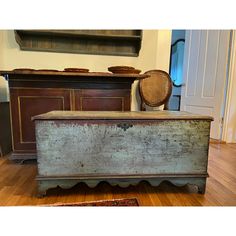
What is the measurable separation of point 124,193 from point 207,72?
7.78ft

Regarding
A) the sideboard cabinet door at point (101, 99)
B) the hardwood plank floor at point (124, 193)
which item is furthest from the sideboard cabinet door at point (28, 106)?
the hardwood plank floor at point (124, 193)

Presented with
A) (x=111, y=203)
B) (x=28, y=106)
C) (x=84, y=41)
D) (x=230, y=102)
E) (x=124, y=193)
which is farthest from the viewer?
(x=230, y=102)

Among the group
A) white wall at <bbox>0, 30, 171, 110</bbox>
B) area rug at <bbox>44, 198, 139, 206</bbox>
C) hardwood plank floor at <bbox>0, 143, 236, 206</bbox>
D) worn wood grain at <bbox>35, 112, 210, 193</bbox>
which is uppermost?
white wall at <bbox>0, 30, 171, 110</bbox>

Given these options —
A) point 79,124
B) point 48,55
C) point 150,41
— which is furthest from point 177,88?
point 79,124

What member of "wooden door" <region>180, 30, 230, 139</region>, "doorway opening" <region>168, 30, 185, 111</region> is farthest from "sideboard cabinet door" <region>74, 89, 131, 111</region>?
"doorway opening" <region>168, 30, 185, 111</region>

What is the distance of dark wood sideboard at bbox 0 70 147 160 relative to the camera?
1.71 m

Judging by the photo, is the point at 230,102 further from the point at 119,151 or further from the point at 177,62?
the point at 119,151

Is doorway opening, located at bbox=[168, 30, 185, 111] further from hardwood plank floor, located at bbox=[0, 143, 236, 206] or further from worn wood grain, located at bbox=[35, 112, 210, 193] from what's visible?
worn wood grain, located at bbox=[35, 112, 210, 193]

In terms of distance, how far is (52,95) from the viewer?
5.77ft

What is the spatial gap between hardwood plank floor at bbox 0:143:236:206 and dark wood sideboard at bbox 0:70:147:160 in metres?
0.33

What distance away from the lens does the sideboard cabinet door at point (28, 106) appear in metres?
1.72

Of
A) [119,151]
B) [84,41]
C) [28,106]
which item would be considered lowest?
[119,151]

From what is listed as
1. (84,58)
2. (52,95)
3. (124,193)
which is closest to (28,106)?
(52,95)

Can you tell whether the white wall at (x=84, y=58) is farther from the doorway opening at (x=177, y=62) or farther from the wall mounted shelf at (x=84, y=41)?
the doorway opening at (x=177, y=62)
